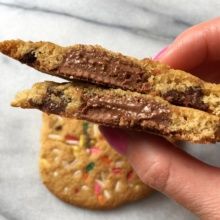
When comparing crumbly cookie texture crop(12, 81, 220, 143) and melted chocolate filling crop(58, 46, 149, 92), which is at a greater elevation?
melted chocolate filling crop(58, 46, 149, 92)

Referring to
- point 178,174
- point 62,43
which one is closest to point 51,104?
point 178,174

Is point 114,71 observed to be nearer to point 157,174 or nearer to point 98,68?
point 98,68

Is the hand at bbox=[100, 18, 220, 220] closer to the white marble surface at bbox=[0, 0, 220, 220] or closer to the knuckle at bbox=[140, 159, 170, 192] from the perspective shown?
the knuckle at bbox=[140, 159, 170, 192]

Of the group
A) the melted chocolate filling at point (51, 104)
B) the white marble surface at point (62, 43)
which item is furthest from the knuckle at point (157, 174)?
the white marble surface at point (62, 43)

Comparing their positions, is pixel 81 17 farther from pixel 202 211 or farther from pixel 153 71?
pixel 202 211

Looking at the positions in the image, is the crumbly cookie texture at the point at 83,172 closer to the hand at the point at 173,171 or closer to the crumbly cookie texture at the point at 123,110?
the hand at the point at 173,171

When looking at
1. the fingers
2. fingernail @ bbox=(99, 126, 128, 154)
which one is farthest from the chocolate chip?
the fingers
